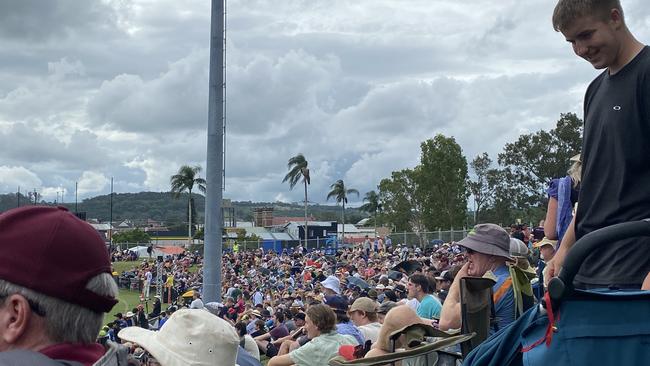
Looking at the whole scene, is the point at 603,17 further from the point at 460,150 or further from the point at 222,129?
the point at 460,150

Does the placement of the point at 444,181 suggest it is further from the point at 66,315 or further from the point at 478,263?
the point at 66,315

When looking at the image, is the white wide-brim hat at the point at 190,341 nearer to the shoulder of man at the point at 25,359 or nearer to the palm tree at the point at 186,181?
the shoulder of man at the point at 25,359

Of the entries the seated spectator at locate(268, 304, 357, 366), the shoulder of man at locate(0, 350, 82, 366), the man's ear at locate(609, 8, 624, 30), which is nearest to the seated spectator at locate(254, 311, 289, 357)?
the seated spectator at locate(268, 304, 357, 366)

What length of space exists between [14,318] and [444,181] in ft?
197

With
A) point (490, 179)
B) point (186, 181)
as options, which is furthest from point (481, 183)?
point (186, 181)

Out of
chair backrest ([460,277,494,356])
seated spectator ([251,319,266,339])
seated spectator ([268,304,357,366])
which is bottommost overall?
seated spectator ([251,319,266,339])

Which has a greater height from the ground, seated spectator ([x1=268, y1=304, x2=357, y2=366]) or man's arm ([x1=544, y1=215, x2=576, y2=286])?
man's arm ([x1=544, y1=215, x2=576, y2=286])

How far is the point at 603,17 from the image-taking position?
2.62 meters

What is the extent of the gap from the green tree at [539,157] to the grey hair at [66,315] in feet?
176

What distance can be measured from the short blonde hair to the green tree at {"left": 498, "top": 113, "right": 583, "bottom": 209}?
173 feet

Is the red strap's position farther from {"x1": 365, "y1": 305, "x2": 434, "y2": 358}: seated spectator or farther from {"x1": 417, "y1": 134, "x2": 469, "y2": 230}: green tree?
{"x1": 417, "y1": 134, "x2": 469, "y2": 230}: green tree

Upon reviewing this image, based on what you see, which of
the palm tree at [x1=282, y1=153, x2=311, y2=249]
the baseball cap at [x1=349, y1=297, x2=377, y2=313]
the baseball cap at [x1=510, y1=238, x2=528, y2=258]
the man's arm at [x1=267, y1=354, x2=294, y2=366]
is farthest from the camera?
the palm tree at [x1=282, y1=153, x2=311, y2=249]

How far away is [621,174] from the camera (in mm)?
2686

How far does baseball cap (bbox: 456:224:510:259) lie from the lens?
4916 mm
